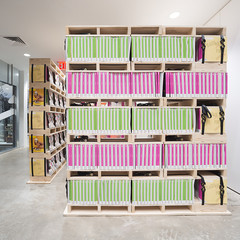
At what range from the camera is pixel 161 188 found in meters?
2.54

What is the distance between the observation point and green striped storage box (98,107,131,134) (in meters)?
2.49

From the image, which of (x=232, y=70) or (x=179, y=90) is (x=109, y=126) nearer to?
(x=179, y=90)

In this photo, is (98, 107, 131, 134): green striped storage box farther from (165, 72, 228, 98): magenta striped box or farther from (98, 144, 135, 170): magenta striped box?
(165, 72, 228, 98): magenta striped box

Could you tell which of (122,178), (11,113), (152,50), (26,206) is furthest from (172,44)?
(11,113)

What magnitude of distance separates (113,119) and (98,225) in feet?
4.78

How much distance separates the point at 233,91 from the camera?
11.3 ft

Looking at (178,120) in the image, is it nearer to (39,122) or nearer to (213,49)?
(213,49)

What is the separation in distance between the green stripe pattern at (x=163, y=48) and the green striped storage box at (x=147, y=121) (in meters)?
0.77

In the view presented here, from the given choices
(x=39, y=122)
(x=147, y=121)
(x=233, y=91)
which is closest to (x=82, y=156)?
(x=147, y=121)

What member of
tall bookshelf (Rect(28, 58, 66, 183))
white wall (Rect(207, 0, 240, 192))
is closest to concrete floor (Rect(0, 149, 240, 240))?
white wall (Rect(207, 0, 240, 192))

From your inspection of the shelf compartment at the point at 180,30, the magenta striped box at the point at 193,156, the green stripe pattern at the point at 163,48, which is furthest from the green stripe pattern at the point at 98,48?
the magenta striped box at the point at 193,156

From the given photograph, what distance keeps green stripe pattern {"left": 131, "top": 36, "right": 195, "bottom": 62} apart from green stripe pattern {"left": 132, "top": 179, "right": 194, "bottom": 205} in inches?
71.7

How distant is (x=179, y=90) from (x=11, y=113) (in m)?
7.79

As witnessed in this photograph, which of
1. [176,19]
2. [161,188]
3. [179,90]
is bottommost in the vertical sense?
[161,188]
